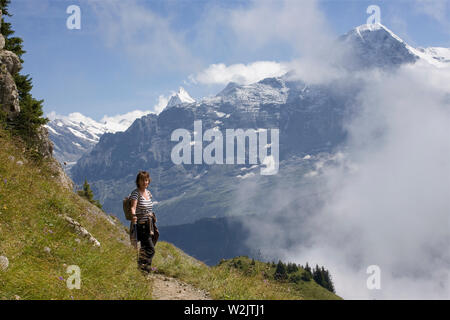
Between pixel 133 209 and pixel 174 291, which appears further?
pixel 133 209

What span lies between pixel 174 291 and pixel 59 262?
3253mm

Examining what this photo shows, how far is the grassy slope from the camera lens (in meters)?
6.88

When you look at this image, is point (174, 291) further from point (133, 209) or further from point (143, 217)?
point (133, 209)

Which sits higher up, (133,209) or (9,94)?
(9,94)

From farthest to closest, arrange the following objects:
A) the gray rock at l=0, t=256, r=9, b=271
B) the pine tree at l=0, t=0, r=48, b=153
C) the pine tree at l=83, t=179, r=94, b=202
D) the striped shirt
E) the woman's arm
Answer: the pine tree at l=83, t=179, r=94, b=202
the pine tree at l=0, t=0, r=48, b=153
the striped shirt
the woman's arm
the gray rock at l=0, t=256, r=9, b=271

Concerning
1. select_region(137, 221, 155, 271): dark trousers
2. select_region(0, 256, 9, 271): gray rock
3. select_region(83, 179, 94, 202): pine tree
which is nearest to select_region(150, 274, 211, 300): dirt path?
select_region(137, 221, 155, 271): dark trousers

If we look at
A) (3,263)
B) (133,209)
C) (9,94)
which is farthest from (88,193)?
(3,263)

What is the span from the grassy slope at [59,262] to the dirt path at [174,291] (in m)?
0.31

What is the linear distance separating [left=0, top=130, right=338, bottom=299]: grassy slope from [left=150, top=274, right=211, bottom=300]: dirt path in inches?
12.3

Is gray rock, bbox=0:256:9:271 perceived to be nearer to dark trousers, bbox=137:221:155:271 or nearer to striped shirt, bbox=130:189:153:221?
dark trousers, bbox=137:221:155:271

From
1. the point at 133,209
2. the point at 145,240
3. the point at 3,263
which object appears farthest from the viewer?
the point at 145,240

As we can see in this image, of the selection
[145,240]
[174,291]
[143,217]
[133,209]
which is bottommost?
[174,291]

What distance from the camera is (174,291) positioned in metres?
9.53

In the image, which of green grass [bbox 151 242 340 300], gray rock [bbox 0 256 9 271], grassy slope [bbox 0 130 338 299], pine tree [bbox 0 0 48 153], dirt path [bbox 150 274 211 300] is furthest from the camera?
pine tree [bbox 0 0 48 153]
